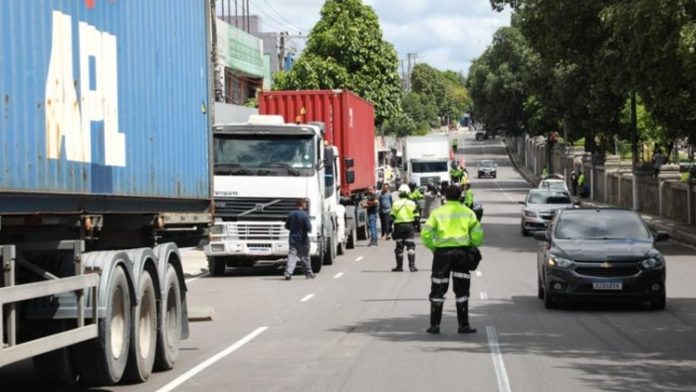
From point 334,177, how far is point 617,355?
60.2ft

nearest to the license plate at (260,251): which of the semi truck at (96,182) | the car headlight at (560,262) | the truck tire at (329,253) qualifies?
the truck tire at (329,253)

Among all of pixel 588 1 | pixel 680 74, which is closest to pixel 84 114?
pixel 680 74

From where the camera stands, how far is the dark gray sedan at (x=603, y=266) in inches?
754

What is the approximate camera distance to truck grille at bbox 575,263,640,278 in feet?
62.8

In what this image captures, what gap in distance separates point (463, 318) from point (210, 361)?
388 centimetres

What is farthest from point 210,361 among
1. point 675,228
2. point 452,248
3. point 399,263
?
point 675,228

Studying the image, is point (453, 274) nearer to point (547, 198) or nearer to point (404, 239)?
point (404, 239)

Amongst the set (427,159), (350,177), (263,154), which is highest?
(427,159)

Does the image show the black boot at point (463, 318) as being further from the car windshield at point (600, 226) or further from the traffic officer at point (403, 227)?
the traffic officer at point (403, 227)

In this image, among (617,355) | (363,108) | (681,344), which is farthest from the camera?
(363,108)

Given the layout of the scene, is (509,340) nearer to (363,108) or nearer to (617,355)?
(617,355)

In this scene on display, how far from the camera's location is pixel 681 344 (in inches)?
609

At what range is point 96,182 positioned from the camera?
11211mm

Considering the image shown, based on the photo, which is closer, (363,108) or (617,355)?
(617,355)
